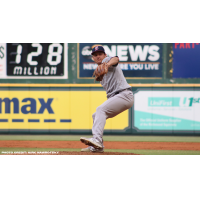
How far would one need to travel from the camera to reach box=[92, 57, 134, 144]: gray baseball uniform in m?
4.37

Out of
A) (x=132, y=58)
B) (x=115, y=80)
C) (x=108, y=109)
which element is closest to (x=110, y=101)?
(x=108, y=109)

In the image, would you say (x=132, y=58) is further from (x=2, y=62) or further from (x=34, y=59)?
(x=2, y=62)

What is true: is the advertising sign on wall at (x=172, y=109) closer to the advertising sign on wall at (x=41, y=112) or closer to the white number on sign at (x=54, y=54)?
the advertising sign on wall at (x=41, y=112)

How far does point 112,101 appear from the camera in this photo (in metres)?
4.39

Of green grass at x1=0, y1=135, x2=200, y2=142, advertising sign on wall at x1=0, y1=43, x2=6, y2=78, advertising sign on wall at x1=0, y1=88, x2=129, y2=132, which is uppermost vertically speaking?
advertising sign on wall at x1=0, y1=43, x2=6, y2=78

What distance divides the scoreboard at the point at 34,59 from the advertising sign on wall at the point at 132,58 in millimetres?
703

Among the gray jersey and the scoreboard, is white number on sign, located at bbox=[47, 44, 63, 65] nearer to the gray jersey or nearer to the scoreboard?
the scoreboard

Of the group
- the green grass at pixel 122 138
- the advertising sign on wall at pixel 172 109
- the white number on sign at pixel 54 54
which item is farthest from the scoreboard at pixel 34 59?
the advertising sign on wall at pixel 172 109

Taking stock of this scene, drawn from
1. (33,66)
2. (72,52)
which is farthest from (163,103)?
(33,66)

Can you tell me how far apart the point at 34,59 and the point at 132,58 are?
358 centimetres

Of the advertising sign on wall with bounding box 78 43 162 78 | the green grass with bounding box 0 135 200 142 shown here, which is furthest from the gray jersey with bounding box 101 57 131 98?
the advertising sign on wall with bounding box 78 43 162 78

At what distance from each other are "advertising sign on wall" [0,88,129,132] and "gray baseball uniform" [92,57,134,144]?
17.1ft

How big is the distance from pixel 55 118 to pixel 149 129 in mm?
3438

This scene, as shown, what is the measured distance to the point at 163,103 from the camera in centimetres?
962
